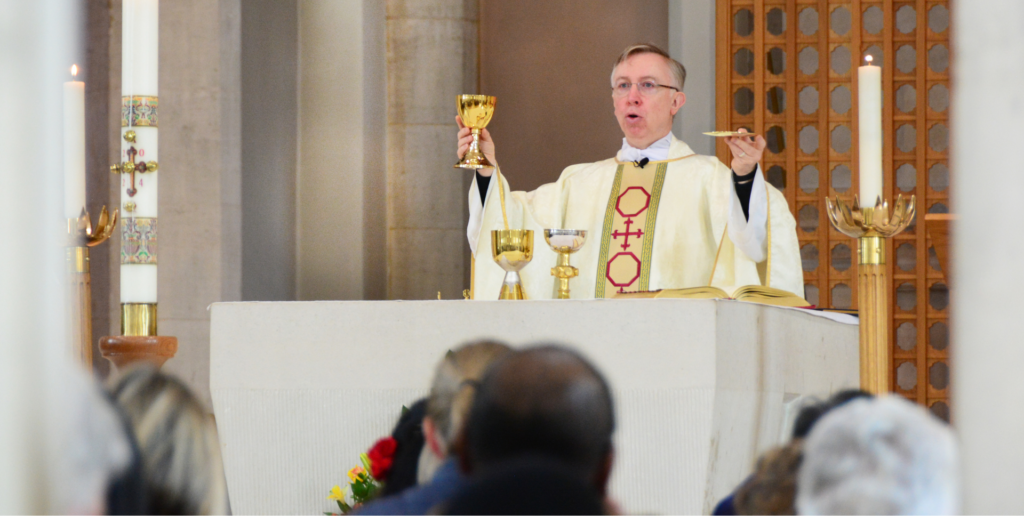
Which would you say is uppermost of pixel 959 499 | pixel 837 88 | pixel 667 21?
pixel 667 21

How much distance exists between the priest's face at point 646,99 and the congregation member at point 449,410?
10.7 ft

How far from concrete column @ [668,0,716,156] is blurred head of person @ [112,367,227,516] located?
548cm

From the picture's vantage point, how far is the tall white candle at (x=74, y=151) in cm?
383

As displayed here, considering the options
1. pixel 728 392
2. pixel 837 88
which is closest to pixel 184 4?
pixel 837 88

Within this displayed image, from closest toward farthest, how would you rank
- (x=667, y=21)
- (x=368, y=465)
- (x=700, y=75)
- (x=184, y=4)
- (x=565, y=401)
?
(x=565, y=401)
(x=368, y=465)
(x=184, y=4)
(x=700, y=75)
(x=667, y=21)

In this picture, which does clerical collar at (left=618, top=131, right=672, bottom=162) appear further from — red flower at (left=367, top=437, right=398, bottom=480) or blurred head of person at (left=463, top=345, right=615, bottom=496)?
blurred head of person at (left=463, top=345, right=615, bottom=496)

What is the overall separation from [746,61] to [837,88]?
0.53 meters

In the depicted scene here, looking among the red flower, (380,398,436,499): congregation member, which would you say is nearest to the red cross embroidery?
(380,398,436,499): congregation member

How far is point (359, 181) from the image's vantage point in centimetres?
689

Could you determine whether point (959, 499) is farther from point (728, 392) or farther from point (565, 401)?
point (728, 392)

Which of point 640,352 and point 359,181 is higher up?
point 359,181

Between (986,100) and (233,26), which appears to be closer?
(986,100)

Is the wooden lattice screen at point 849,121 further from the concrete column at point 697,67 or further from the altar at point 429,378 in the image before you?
the altar at point 429,378

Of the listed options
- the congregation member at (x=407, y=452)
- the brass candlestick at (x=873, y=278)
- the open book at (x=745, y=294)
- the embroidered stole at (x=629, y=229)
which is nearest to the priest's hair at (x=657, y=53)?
the embroidered stole at (x=629, y=229)
